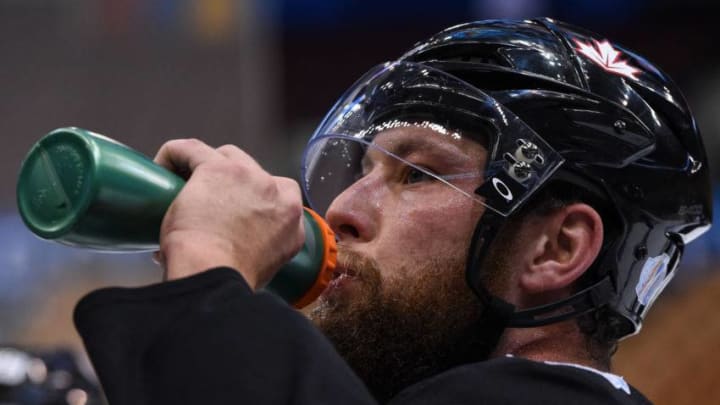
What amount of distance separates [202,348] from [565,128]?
64 centimetres

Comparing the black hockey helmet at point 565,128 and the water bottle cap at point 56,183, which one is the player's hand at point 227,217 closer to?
the water bottle cap at point 56,183

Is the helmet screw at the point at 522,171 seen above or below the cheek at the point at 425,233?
above

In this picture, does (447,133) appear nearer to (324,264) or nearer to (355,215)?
(355,215)

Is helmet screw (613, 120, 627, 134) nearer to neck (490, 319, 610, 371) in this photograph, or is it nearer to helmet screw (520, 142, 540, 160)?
helmet screw (520, 142, 540, 160)

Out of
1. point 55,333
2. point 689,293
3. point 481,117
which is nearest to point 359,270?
point 481,117

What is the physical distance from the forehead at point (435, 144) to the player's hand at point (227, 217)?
33 centimetres

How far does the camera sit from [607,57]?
1629 millimetres

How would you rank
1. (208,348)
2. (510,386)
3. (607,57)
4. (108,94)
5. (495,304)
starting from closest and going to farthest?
(208,348), (510,386), (495,304), (607,57), (108,94)

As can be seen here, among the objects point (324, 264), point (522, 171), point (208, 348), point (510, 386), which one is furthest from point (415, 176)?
point (208, 348)

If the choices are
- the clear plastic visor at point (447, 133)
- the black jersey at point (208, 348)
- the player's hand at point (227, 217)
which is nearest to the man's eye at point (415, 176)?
the clear plastic visor at point (447, 133)

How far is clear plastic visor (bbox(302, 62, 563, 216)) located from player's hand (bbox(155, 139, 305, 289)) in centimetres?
33

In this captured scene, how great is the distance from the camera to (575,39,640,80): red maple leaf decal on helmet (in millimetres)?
1604

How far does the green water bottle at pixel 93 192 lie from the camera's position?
3.63 feet

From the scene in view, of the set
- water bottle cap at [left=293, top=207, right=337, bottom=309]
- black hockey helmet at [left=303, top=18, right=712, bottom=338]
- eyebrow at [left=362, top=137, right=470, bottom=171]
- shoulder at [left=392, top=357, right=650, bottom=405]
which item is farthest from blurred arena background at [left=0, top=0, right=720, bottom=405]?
shoulder at [left=392, top=357, right=650, bottom=405]
